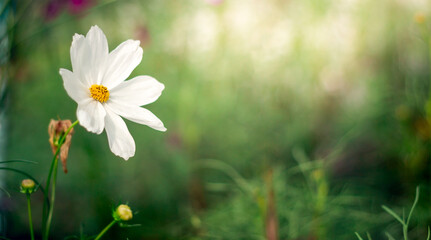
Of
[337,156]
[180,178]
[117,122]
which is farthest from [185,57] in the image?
[117,122]

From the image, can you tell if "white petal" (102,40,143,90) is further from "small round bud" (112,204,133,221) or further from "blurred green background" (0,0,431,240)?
"blurred green background" (0,0,431,240)

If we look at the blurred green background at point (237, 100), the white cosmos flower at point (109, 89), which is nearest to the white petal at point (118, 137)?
the white cosmos flower at point (109, 89)

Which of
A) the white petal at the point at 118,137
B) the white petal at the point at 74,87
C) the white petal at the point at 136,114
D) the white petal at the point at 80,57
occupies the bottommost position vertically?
the white petal at the point at 118,137

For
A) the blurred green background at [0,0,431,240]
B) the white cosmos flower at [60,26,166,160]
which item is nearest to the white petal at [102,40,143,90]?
the white cosmos flower at [60,26,166,160]

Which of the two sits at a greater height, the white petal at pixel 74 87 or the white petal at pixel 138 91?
the white petal at pixel 74 87

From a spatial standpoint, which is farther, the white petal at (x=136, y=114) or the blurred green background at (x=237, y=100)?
the blurred green background at (x=237, y=100)

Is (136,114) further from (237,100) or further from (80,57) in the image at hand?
(237,100)

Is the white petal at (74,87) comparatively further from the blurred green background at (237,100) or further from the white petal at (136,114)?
the blurred green background at (237,100)

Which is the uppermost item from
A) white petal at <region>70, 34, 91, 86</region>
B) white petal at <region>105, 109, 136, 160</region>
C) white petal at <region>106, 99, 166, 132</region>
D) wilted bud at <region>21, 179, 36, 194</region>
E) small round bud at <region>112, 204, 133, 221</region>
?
white petal at <region>70, 34, 91, 86</region>

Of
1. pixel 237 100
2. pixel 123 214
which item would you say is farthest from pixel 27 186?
pixel 237 100
